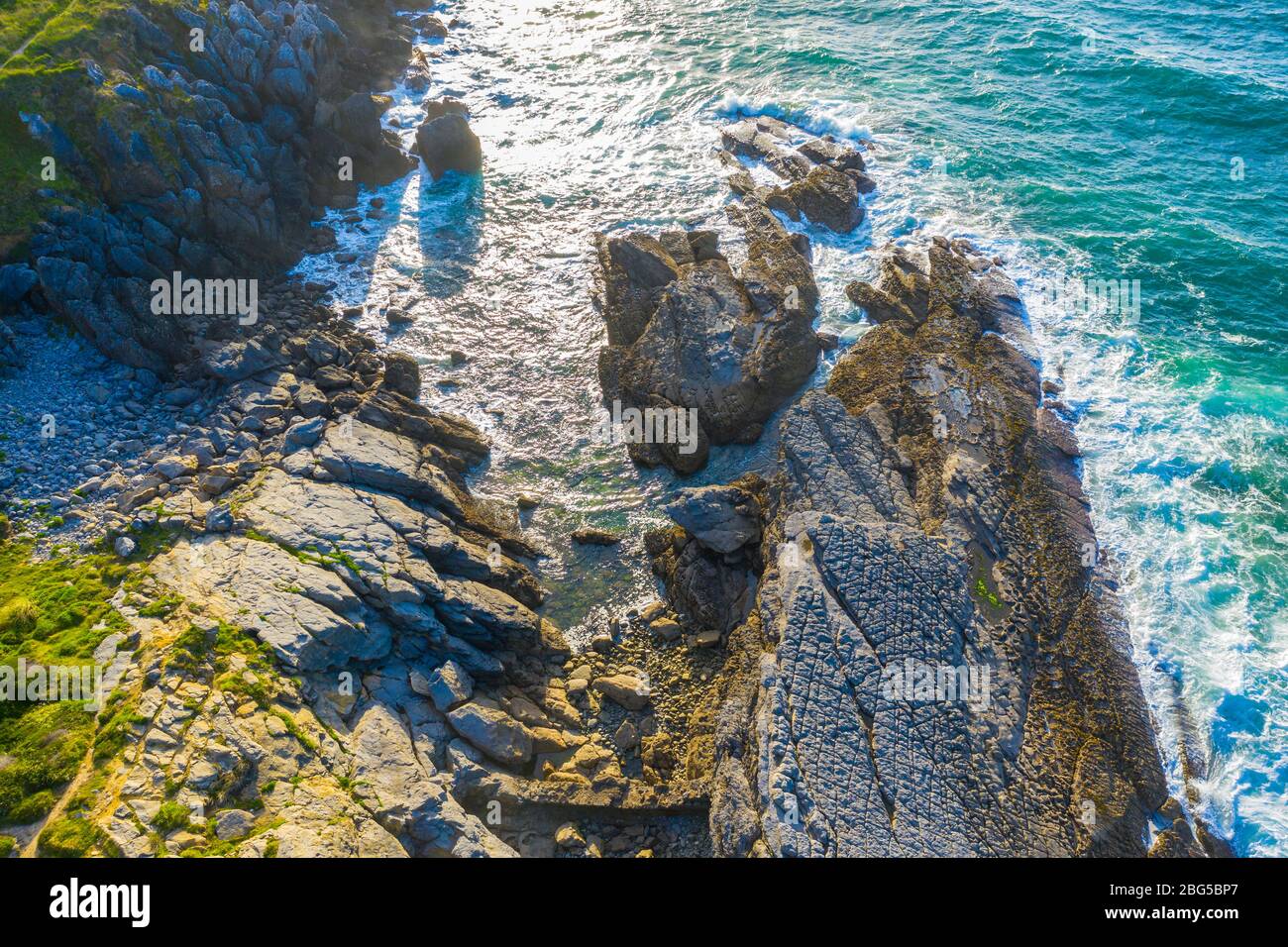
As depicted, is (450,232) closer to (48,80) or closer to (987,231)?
(48,80)

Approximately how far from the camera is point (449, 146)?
4406 centimetres

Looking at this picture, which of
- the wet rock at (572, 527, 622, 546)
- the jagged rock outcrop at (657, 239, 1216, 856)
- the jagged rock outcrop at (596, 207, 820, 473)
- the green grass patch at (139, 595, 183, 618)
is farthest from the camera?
the jagged rock outcrop at (596, 207, 820, 473)

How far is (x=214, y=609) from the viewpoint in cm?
2062

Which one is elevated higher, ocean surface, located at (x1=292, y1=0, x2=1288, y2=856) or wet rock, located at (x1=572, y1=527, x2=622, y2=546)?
ocean surface, located at (x1=292, y1=0, x2=1288, y2=856)

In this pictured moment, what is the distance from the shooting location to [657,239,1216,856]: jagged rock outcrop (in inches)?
747

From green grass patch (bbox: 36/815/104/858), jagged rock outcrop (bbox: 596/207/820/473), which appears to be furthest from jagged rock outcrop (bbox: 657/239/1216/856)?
green grass patch (bbox: 36/815/104/858)

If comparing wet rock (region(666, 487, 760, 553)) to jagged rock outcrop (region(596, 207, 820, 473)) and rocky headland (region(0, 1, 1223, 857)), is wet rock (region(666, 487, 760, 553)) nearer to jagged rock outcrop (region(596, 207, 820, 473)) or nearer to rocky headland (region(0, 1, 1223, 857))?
rocky headland (region(0, 1, 1223, 857))

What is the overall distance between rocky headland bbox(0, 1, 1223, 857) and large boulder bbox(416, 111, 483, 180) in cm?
1023

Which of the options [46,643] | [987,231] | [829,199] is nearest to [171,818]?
[46,643]

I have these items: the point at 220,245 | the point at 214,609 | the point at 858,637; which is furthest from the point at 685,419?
the point at 220,245

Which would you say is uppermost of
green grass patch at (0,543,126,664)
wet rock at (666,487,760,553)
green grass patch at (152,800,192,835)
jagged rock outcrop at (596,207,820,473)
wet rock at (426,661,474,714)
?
jagged rock outcrop at (596,207,820,473)

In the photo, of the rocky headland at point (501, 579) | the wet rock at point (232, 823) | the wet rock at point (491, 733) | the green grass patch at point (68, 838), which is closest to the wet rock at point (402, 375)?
the rocky headland at point (501, 579)

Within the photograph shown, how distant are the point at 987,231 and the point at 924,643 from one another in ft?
84.0
